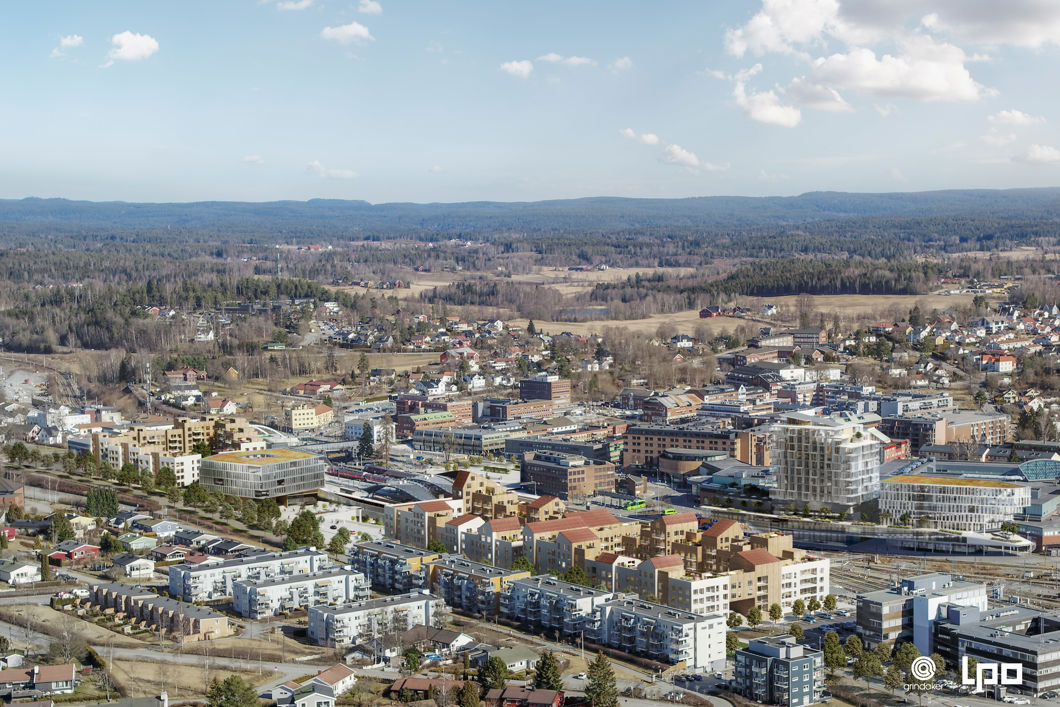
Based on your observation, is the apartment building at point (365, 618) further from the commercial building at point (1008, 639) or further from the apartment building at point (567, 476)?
the apartment building at point (567, 476)

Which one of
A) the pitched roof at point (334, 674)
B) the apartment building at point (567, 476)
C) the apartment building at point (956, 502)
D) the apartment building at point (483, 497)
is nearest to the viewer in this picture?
the pitched roof at point (334, 674)

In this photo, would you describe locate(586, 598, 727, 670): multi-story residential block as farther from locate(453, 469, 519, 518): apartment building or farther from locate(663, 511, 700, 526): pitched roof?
locate(453, 469, 519, 518): apartment building

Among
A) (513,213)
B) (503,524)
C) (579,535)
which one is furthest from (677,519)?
(513,213)

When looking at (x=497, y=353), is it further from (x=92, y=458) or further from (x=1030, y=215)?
(x=1030, y=215)

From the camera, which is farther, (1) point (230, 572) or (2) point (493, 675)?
(1) point (230, 572)

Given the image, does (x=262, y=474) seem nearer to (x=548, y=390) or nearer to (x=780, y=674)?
(x=548, y=390)

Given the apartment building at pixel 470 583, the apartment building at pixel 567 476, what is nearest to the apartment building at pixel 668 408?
the apartment building at pixel 567 476
